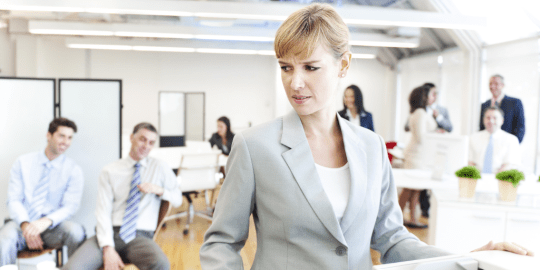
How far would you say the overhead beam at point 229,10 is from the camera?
4.55 meters

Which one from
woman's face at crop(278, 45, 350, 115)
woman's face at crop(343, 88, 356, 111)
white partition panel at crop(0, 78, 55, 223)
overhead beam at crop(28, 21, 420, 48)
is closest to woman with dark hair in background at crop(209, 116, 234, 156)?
overhead beam at crop(28, 21, 420, 48)

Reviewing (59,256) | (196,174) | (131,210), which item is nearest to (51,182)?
(59,256)

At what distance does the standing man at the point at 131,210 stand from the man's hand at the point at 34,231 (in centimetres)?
38

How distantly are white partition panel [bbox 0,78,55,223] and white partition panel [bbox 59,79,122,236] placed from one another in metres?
0.15

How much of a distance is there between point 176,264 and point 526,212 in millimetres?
3096

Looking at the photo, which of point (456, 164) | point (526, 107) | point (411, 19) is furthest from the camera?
point (526, 107)

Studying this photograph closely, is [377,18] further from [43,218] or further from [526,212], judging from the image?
[43,218]

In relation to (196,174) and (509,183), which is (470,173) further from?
(196,174)

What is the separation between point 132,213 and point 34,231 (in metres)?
0.69

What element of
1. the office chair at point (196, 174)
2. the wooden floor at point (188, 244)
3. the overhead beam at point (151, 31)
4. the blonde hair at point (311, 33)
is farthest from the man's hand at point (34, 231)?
the overhead beam at point (151, 31)

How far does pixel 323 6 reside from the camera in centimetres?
105

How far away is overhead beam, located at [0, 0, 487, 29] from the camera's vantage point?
4547mm

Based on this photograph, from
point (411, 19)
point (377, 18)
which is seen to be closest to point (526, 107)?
point (411, 19)

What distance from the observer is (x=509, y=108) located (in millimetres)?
4848
